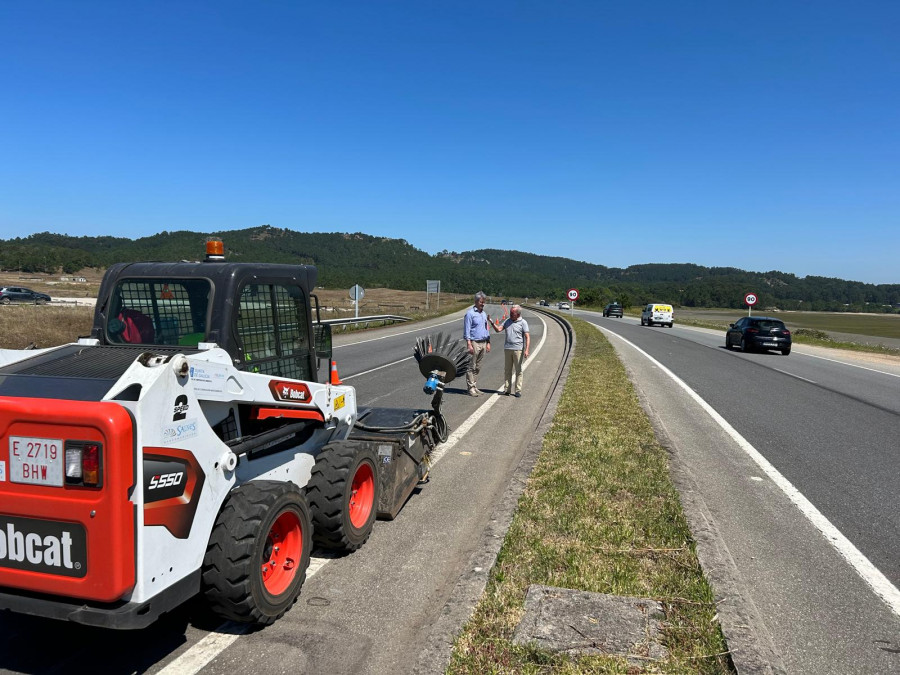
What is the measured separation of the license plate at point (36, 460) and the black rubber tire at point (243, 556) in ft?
2.93

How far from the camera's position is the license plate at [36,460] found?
2.70 meters

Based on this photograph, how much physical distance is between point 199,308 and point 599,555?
3365 millimetres

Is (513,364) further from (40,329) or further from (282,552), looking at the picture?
(40,329)

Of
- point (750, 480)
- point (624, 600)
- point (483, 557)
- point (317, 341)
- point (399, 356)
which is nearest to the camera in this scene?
point (624, 600)

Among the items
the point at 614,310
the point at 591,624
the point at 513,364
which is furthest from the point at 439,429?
the point at 614,310

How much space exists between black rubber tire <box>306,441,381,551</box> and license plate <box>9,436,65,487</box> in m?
1.89

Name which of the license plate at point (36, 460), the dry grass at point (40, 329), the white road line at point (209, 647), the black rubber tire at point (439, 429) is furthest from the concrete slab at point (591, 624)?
the dry grass at point (40, 329)

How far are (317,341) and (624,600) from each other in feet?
9.82

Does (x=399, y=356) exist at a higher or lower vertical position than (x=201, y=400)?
lower

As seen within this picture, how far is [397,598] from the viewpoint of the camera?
404 centimetres

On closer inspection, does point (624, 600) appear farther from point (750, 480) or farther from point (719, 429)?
point (719, 429)

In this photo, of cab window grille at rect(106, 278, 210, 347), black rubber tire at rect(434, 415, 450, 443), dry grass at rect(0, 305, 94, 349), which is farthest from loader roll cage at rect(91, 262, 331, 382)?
dry grass at rect(0, 305, 94, 349)

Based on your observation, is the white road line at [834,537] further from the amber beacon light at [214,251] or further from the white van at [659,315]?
the white van at [659,315]

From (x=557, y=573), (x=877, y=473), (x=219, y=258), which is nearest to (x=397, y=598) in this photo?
(x=557, y=573)
